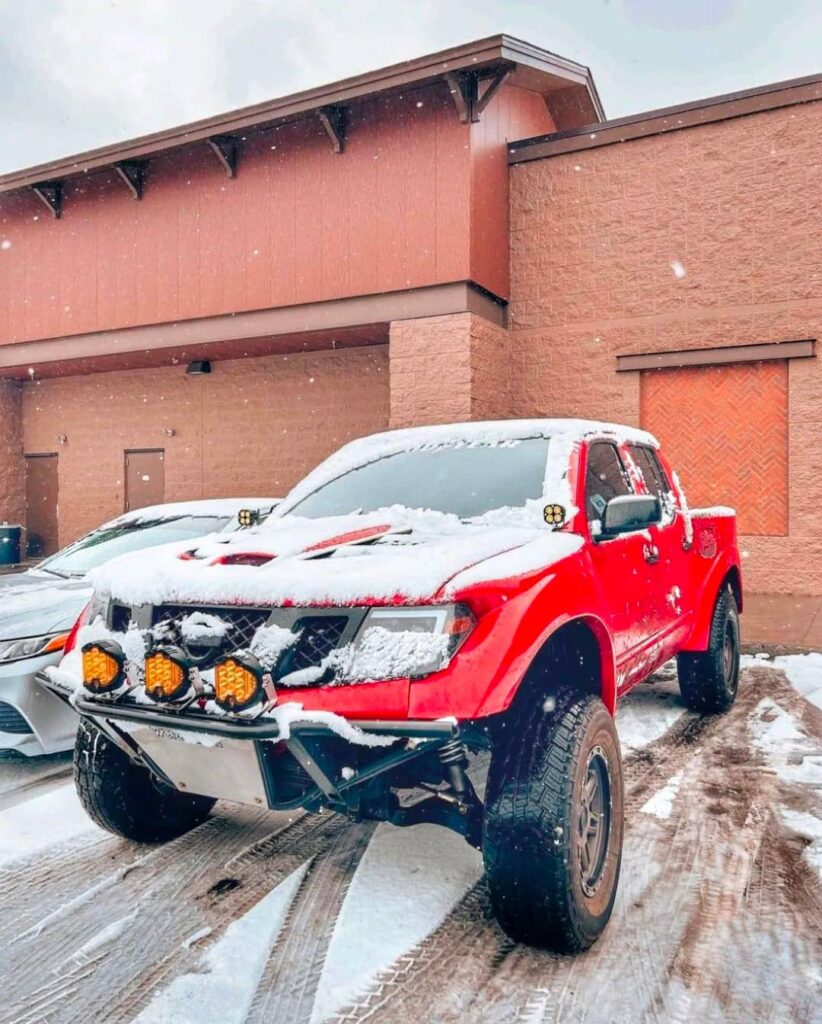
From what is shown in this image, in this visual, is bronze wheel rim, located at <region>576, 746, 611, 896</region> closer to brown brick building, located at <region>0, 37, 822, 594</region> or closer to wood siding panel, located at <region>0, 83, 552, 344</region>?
brown brick building, located at <region>0, 37, 822, 594</region>

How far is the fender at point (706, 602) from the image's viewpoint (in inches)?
184

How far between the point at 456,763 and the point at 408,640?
418 mm

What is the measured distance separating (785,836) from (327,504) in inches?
95.8

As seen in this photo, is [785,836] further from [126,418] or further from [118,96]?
[118,96]

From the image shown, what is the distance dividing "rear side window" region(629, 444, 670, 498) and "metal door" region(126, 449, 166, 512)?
43.1 feet

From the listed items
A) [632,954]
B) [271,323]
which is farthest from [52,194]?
[632,954]

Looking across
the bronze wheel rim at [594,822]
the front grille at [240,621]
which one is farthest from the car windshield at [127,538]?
A: the bronze wheel rim at [594,822]

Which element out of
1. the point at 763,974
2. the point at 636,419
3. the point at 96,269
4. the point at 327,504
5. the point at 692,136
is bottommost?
the point at 763,974

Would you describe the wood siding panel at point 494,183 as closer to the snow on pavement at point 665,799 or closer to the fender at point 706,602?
the fender at point 706,602

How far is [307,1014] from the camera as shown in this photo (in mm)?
2188

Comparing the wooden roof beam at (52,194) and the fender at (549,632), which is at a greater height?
the wooden roof beam at (52,194)

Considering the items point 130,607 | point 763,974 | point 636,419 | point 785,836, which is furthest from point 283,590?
point 636,419

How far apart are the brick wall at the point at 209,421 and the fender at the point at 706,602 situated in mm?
9290

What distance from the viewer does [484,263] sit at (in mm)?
11734
